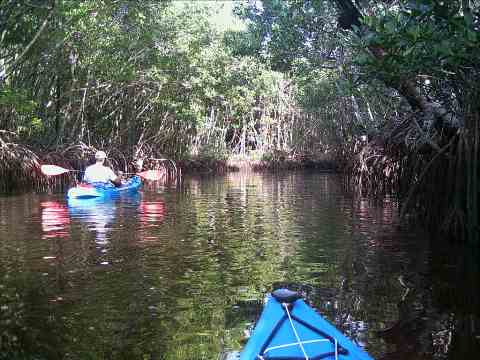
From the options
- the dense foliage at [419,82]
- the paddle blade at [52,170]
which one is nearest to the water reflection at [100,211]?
the paddle blade at [52,170]

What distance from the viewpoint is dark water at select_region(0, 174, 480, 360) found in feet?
13.6

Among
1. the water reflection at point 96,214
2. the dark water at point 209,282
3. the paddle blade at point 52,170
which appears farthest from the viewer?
the paddle blade at point 52,170

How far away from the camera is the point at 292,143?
31219mm

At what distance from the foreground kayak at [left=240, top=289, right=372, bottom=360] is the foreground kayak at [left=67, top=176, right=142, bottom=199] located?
9671 mm

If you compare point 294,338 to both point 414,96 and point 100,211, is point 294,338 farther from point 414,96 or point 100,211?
point 100,211

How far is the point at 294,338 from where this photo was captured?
3.39 m

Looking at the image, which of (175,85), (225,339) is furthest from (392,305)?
(175,85)

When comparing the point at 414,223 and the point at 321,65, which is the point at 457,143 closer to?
the point at 414,223

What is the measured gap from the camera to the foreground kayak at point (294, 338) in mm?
3266

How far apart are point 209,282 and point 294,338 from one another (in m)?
2.44

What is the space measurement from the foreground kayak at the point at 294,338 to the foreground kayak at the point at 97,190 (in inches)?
381

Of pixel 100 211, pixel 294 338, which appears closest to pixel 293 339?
pixel 294 338

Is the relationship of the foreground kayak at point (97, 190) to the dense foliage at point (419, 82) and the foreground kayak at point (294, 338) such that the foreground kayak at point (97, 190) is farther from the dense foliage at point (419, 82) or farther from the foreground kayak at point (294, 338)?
the foreground kayak at point (294, 338)

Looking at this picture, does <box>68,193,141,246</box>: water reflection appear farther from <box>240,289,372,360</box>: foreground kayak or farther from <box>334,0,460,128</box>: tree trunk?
<box>240,289,372,360</box>: foreground kayak
